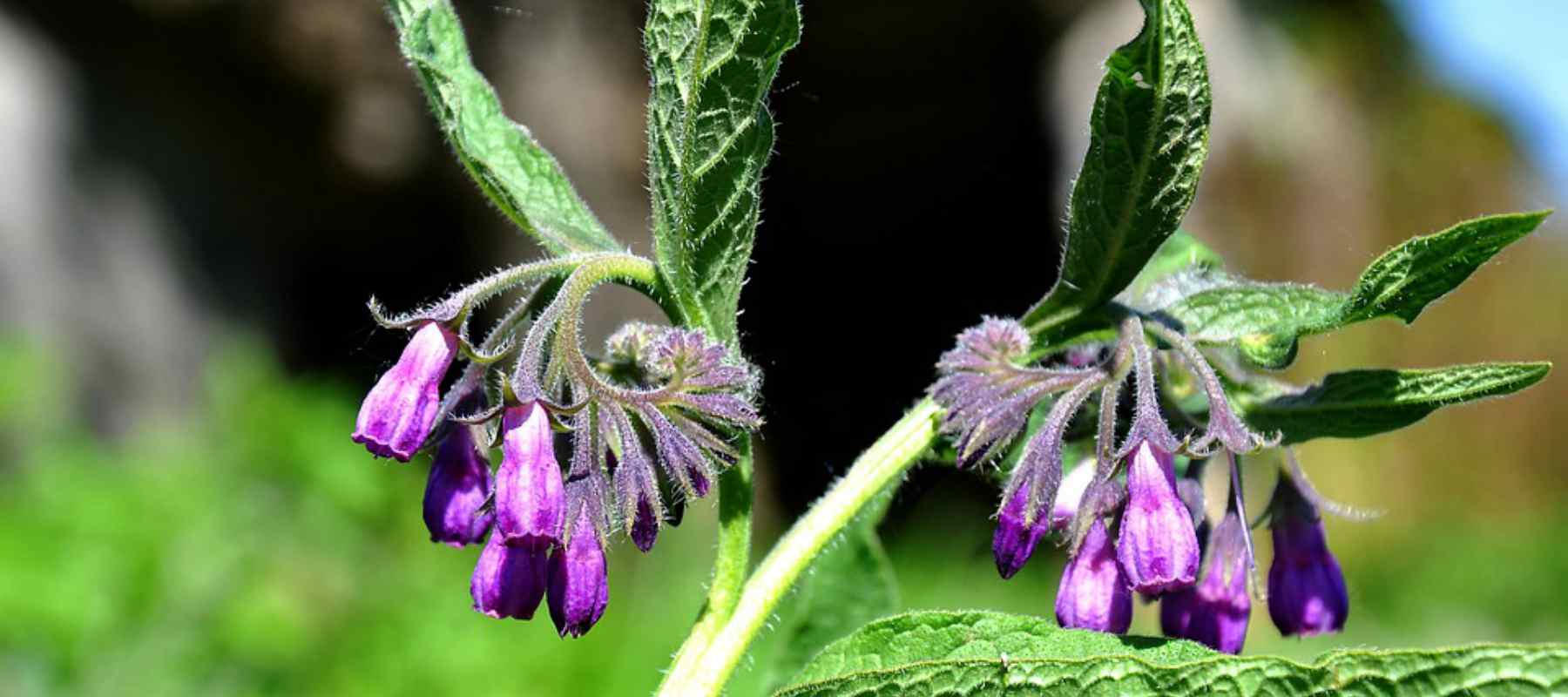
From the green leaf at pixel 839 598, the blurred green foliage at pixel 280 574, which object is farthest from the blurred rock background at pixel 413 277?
the green leaf at pixel 839 598

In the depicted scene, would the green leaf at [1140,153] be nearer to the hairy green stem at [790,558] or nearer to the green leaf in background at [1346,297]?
the green leaf in background at [1346,297]

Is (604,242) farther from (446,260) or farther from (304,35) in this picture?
(446,260)

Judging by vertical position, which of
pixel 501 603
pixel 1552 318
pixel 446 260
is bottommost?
pixel 501 603

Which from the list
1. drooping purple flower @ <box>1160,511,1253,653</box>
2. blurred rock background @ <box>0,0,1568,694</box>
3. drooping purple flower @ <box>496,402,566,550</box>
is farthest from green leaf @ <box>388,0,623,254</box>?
blurred rock background @ <box>0,0,1568,694</box>

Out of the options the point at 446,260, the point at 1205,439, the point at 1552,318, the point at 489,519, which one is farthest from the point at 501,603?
the point at 1552,318

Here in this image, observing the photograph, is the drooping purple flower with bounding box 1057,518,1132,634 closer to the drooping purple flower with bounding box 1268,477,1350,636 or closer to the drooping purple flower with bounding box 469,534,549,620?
the drooping purple flower with bounding box 1268,477,1350,636

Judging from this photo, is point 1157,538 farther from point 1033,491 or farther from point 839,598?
point 839,598
